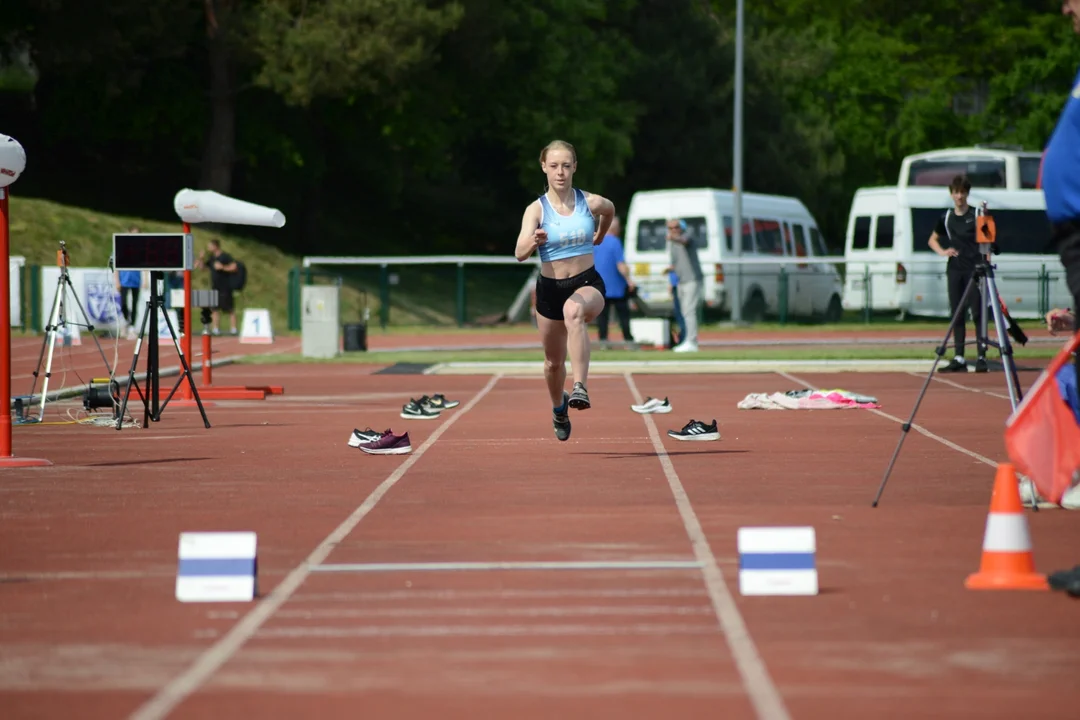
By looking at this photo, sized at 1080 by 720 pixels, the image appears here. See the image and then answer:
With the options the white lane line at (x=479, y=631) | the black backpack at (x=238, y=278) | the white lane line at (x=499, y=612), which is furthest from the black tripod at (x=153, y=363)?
the black backpack at (x=238, y=278)

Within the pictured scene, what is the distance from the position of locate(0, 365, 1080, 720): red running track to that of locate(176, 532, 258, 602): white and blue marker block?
85 millimetres

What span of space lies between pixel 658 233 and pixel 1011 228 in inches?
367

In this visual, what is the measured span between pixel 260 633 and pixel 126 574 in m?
1.56

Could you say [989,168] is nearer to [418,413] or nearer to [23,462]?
[418,413]

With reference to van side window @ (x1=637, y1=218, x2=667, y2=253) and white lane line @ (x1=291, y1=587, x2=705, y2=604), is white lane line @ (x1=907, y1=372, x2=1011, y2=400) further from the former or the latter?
van side window @ (x1=637, y1=218, x2=667, y2=253)

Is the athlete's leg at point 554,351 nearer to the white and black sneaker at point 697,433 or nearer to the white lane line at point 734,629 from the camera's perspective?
the white and black sneaker at point 697,433

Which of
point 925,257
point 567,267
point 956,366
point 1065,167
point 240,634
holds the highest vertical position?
point 925,257

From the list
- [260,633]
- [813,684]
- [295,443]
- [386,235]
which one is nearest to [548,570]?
[260,633]

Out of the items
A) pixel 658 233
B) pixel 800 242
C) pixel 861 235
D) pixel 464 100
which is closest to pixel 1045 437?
pixel 658 233

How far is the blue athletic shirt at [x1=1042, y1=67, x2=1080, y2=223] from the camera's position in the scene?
741 centimetres

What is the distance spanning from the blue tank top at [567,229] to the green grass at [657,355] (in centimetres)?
1280

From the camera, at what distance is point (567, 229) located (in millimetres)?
12031

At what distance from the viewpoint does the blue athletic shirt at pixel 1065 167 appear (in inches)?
292

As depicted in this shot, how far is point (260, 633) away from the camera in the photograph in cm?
644
